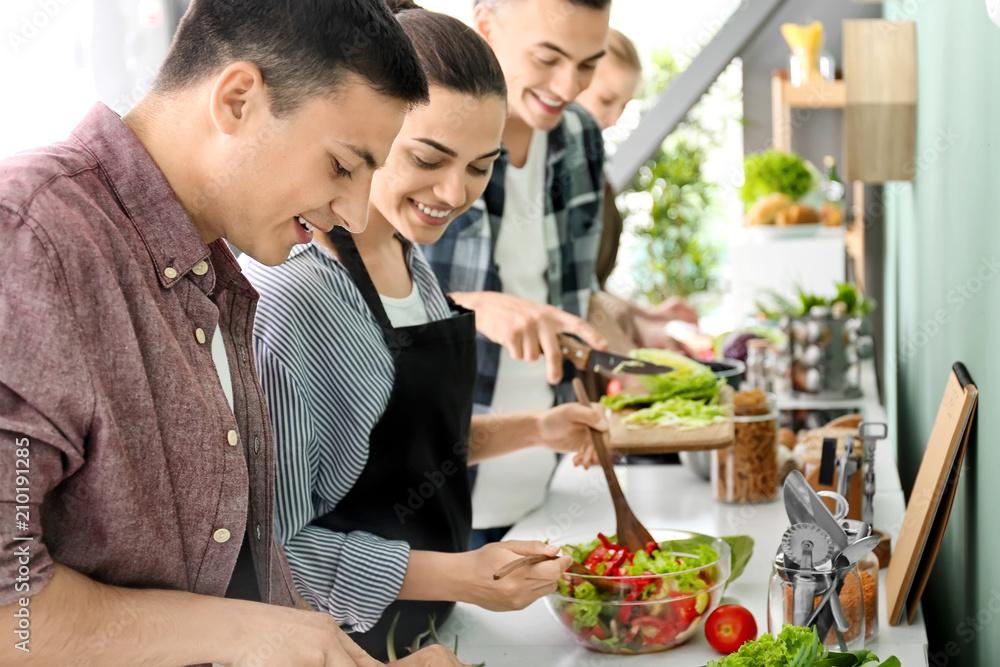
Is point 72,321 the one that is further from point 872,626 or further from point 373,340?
point 872,626

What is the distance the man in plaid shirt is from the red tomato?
1.60ft

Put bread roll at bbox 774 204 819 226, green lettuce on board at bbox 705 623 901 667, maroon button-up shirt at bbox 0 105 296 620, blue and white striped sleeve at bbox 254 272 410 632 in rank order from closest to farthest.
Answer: maroon button-up shirt at bbox 0 105 296 620
green lettuce on board at bbox 705 623 901 667
blue and white striped sleeve at bbox 254 272 410 632
bread roll at bbox 774 204 819 226

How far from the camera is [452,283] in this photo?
72.6 inches

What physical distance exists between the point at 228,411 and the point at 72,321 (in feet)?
0.59

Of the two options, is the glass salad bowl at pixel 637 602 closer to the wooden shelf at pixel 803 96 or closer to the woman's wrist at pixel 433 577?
the woman's wrist at pixel 433 577

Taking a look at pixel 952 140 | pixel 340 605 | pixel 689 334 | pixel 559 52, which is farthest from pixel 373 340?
pixel 689 334

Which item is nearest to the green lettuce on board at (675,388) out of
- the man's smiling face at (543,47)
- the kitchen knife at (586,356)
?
the kitchen knife at (586,356)

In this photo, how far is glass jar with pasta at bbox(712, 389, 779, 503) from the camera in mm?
1739

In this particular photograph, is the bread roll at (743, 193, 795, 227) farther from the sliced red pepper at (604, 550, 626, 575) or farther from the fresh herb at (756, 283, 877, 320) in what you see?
the sliced red pepper at (604, 550, 626, 575)

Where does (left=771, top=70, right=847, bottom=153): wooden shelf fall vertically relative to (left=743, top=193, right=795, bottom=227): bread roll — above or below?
above

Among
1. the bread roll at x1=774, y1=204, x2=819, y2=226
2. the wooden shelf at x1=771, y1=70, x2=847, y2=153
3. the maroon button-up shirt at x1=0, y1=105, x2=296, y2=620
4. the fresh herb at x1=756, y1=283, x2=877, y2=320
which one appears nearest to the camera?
the maroon button-up shirt at x1=0, y1=105, x2=296, y2=620

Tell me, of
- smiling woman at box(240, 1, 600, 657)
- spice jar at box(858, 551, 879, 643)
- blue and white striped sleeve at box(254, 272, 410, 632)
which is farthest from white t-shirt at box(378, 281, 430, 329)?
spice jar at box(858, 551, 879, 643)

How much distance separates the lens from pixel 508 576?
1.09 metres

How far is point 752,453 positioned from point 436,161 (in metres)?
0.89
